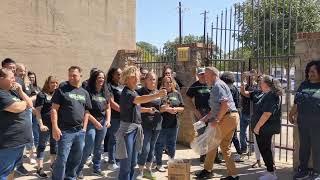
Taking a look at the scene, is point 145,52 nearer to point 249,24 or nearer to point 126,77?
point 249,24

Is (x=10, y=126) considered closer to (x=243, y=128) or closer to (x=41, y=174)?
(x=41, y=174)

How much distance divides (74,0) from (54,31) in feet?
3.56

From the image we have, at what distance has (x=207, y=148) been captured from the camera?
6512mm

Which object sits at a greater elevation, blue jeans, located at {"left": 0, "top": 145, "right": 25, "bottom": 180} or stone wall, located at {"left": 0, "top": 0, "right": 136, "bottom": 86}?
stone wall, located at {"left": 0, "top": 0, "right": 136, "bottom": 86}

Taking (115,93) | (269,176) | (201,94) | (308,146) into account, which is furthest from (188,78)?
(308,146)

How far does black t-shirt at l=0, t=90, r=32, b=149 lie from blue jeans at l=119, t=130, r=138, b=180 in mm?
1335

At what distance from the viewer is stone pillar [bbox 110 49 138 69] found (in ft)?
37.8

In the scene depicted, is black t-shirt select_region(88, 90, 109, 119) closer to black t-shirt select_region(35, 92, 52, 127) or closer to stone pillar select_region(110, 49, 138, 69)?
black t-shirt select_region(35, 92, 52, 127)

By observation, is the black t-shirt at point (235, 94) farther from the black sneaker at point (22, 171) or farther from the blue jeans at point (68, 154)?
the black sneaker at point (22, 171)

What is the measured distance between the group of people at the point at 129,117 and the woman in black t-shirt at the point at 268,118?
0.05ft

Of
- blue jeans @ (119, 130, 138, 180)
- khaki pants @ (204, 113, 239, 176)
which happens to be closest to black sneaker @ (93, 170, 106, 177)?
blue jeans @ (119, 130, 138, 180)

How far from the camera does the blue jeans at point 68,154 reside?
214 inches

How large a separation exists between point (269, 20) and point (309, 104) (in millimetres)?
2114

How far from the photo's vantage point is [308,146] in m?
6.29
